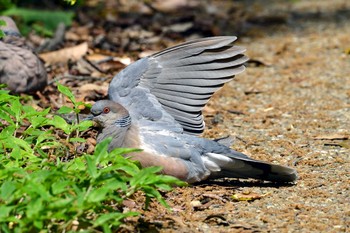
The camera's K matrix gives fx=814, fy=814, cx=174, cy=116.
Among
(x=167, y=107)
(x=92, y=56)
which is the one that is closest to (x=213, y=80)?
(x=167, y=107)

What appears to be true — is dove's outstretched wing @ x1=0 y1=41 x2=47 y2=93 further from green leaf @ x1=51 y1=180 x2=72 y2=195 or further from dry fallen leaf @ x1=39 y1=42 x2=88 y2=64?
green leaf @ x1=51 y1=180 x2=72 y2=195

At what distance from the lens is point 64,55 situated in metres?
7.11

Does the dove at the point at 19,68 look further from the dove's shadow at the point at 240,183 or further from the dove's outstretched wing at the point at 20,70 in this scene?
the dove's shadow at the point at 240,183

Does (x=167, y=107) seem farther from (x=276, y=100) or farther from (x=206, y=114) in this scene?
(x=276, y=100)

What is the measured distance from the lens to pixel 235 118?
6070mm

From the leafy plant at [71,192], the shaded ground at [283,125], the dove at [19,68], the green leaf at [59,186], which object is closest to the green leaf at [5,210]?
the leafy plant at [71,192]

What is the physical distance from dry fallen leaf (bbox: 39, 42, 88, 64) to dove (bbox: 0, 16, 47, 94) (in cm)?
83

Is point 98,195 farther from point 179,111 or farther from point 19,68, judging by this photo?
point 19,68

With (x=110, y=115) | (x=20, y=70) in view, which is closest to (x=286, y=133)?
(x=110, y=115)

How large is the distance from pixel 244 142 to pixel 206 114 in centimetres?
68

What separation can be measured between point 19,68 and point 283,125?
1.99 m

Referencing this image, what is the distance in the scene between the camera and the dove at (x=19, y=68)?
5969mm

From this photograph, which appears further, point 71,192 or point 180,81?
point 180,81

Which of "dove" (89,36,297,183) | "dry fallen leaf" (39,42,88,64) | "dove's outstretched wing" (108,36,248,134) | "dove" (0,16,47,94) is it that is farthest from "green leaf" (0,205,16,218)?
"dry fallen leaf" (39,42,88,64)
